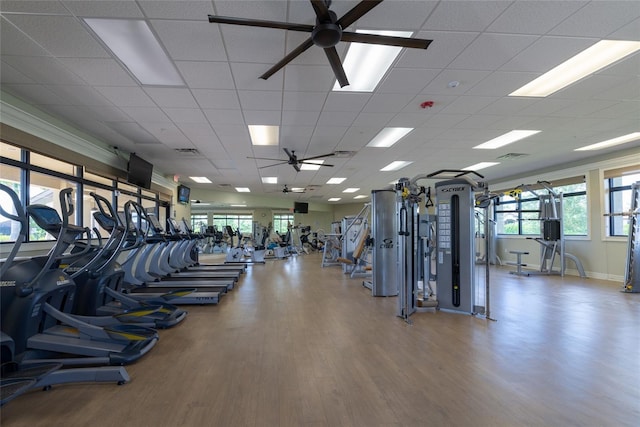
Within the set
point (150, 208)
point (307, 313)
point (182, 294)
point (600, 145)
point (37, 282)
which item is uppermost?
point (600, 145)

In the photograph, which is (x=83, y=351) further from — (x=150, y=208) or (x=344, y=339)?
(x=150, y=208)

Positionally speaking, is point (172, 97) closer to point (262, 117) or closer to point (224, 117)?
point (224, 117)

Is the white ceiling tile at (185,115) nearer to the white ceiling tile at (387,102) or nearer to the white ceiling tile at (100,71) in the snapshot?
the white ceiling tile at (100,71)

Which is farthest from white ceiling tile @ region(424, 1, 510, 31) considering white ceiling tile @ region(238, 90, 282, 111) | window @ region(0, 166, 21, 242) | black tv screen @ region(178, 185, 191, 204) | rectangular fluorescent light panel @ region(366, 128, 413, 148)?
black tv screen @ region(178, 185, 191, 204)

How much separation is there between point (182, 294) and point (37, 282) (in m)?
1.83

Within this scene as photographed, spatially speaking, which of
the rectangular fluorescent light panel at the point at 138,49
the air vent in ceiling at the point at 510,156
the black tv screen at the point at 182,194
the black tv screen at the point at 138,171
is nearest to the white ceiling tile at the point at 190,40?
the rectangular fluorescent light panel at the point at 138,49

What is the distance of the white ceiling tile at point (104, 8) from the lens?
2339mm

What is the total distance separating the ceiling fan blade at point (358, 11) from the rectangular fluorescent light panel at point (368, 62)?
62 cm

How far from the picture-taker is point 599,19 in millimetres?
2537

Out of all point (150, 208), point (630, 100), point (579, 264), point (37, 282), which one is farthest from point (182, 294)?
point (579, 264)

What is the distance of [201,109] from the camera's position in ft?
14.2

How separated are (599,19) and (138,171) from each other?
7708mm

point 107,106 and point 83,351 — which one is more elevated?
point 107,106

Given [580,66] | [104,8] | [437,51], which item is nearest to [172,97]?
[104,8]
